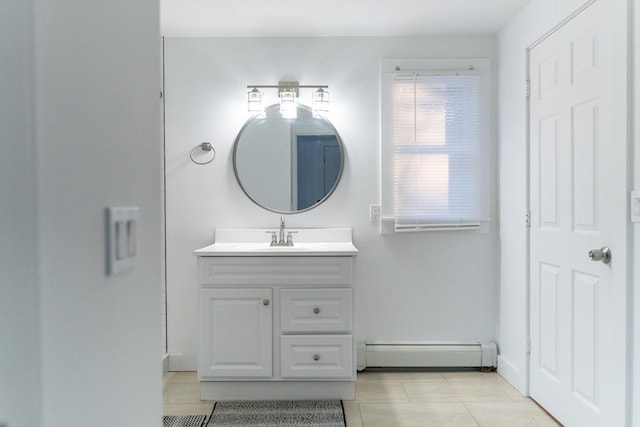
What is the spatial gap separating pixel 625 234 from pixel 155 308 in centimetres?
171

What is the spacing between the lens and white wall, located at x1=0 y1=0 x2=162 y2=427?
0.44 metres

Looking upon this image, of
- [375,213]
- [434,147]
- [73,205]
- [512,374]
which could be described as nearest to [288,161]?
[375,213]

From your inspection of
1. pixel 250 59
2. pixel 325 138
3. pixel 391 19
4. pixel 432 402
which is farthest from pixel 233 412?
pixel 391 19

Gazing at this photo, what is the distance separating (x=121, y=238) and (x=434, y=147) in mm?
2358

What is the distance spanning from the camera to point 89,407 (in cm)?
59

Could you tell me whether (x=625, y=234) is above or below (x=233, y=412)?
above

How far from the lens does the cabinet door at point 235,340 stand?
223 cm

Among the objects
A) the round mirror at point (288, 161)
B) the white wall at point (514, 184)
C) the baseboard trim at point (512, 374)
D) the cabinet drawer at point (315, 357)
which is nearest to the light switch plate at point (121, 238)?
the cabinet drawer at point (315, 357)

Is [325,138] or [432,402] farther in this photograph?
[325,138]

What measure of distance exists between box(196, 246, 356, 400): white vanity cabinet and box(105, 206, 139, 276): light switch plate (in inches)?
60.3

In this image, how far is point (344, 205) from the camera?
2770 mm

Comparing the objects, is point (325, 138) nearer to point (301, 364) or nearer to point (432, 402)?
point (301, 364)

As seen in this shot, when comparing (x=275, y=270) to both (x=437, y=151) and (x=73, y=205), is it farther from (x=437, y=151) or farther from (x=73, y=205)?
(x=73, y=205)

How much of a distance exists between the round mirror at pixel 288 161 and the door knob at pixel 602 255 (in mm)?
1526
